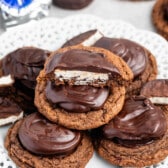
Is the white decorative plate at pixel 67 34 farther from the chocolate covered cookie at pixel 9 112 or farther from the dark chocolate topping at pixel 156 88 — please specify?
the chocolate covered cookie at pixel 9 112

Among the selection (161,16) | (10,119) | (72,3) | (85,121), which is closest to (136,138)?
(85,121)

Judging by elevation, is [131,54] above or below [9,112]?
above

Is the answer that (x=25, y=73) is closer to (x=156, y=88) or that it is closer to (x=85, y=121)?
(x=85, y=121)

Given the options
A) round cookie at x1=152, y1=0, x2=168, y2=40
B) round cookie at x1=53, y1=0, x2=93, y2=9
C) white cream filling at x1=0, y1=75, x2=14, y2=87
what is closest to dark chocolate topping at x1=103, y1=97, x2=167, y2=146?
white cream filling at x1=0, y1=75, x2=14, y2=87

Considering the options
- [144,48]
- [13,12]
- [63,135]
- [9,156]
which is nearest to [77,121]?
[63,135]

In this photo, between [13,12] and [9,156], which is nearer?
[9,156]

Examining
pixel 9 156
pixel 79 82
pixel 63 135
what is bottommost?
pixel 9 156

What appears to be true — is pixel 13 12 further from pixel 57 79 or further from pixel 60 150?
pixel 60 150
